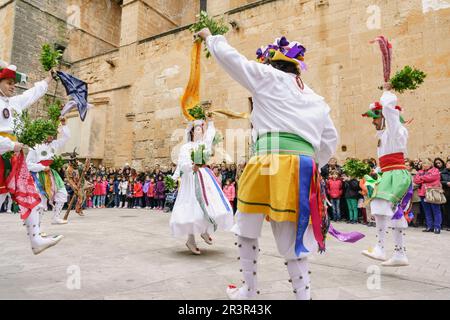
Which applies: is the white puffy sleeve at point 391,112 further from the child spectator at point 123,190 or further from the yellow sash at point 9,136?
the child spectator at point 123,190

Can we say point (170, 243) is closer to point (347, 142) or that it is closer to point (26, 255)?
point (26, 255)

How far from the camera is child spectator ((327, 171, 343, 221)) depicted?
10.4m

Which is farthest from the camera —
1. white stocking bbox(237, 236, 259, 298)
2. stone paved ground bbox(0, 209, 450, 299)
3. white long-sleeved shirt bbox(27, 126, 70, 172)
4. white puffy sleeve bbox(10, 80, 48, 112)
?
white long-sleeved shirt bbox(27, 126, 70, 172)

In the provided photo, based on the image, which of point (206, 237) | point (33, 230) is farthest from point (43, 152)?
point (206, 237)

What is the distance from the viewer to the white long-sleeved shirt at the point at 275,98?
2.51 meters

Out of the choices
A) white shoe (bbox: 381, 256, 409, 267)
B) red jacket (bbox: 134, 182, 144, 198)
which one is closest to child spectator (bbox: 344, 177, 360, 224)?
white shoe (bbox: 381, 256, 409, 267)

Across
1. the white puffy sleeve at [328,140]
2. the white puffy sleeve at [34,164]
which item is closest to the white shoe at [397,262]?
the white puffy sleeve at [328,140]

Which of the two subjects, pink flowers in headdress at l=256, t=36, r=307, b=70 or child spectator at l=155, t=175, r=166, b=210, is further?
child spectator at l=155, t=175, r=166, b=210

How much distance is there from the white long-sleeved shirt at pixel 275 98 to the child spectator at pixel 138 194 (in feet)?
43.8

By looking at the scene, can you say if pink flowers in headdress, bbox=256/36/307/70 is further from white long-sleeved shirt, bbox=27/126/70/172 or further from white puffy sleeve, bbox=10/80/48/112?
white long-sleeved shirt, bbox=27/126/70/172

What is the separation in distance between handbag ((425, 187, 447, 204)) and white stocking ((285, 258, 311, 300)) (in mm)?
7637

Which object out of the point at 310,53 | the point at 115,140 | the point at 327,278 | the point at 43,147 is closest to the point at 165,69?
the point at 115,140

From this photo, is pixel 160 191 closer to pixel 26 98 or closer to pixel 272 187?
pixel 26 98

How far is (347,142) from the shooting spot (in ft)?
38.8
